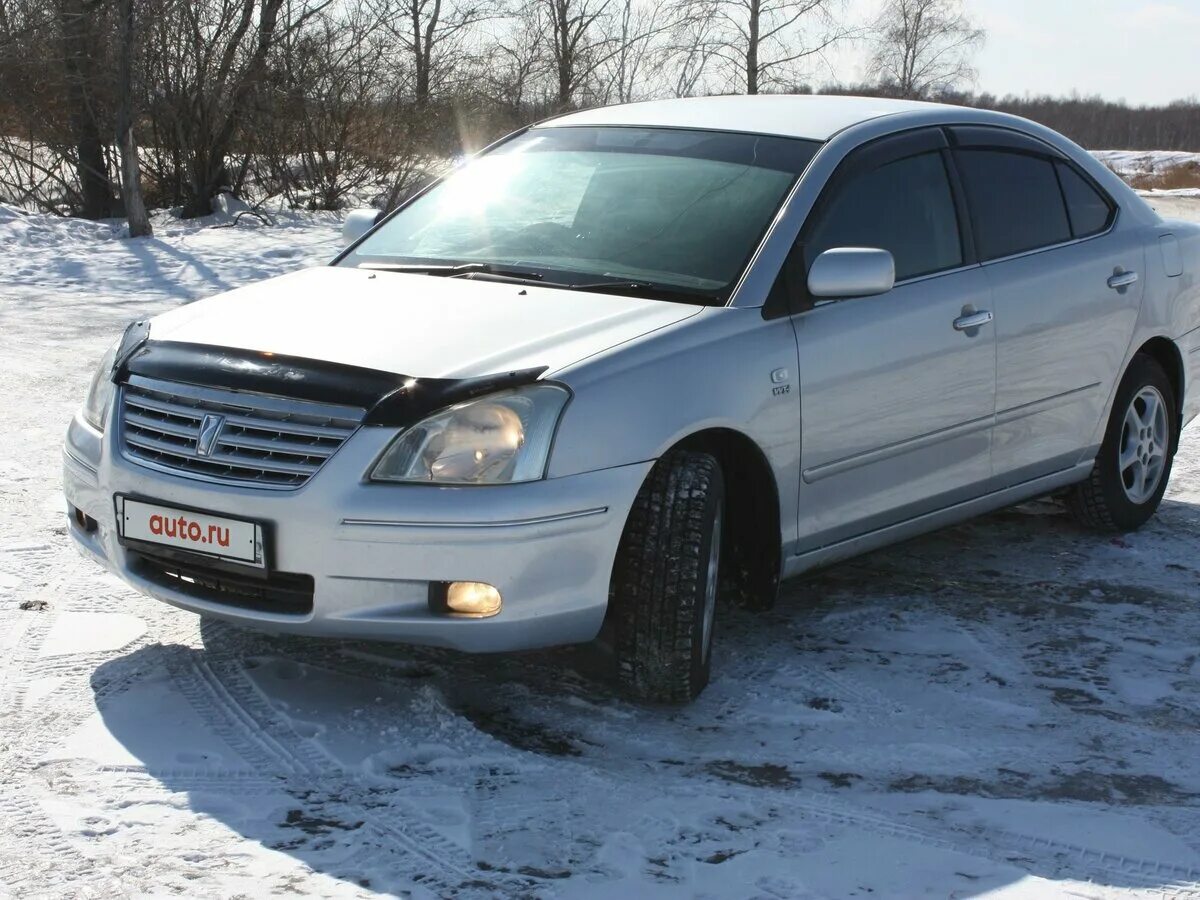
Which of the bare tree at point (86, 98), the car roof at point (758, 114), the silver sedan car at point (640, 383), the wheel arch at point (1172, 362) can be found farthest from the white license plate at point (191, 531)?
the bare tree at point (86, 98)

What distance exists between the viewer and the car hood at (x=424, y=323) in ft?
12.1

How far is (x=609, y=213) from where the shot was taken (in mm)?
4613

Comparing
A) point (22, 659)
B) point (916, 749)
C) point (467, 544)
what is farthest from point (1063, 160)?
point (22, 659)

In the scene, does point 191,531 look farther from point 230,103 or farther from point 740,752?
point 230,103

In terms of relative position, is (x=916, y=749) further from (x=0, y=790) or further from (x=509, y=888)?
(x=0, y=790)

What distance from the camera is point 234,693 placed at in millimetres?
3955

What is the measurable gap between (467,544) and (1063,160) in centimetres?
320

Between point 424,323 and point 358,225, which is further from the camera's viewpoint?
point 358,225

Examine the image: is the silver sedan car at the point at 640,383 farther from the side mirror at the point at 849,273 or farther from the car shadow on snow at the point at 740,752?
the car shadow on snow at the point at 740,752

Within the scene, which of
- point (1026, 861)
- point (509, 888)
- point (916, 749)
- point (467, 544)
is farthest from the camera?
point (916, 749)

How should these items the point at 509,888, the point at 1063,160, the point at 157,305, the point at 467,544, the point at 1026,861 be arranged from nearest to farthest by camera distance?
the point at 509,888, the point at 1026,861, the point at 467,544, the point at 1063,160, the point at 157,305

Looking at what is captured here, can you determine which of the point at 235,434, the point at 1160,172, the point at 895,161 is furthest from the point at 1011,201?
the point at 1160,172

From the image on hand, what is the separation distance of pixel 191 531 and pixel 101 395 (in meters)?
0.66

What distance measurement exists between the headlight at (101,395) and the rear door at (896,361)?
185 cm
